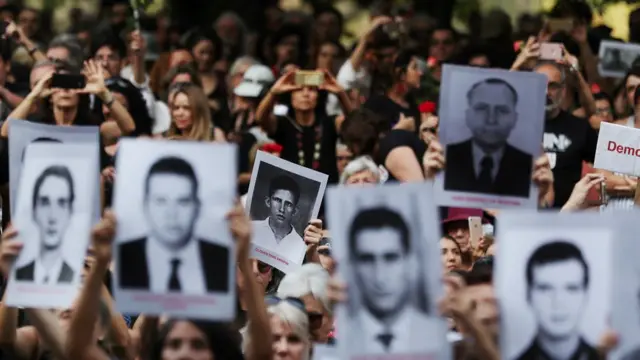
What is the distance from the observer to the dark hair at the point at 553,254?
661cm

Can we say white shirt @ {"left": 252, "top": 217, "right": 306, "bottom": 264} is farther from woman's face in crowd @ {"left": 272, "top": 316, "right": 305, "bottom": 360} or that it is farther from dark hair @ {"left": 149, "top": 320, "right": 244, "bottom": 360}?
dark hair @ {"left": 149, "top": 320, "right": 244, "bottom": 360}

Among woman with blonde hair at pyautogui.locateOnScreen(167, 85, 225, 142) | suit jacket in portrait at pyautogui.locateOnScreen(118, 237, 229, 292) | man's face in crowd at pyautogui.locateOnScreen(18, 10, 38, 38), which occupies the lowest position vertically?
suit jacket in portrait at pyautogui.locateOnScreen(118, 237, 229, 292)

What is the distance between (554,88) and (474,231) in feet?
8.31

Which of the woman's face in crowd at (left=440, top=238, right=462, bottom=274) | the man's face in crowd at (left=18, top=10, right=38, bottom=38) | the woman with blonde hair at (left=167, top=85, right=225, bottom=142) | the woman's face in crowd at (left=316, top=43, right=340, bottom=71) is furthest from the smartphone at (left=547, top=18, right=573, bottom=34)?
the woman's face in crowd at (left=440, top=238, right=462, bottom=274)

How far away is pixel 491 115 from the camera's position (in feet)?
28.7

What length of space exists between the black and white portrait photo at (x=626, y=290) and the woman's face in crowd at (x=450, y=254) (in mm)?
3466

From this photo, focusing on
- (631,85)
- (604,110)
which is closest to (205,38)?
(604,110)

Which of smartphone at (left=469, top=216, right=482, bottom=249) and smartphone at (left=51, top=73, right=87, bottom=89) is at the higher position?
smartphone at (left=51, top=73, right=87, bottom=89)

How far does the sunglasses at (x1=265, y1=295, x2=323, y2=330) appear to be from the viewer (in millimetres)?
8125

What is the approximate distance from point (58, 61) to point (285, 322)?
6.67m

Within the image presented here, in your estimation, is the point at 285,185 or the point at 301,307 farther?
the point at 285,185

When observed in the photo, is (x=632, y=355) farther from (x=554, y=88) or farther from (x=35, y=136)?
(x=554, y=88)

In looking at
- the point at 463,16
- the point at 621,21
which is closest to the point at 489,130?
the point at 463,16

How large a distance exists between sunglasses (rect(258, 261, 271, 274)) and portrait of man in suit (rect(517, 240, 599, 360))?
3865 millimetres
